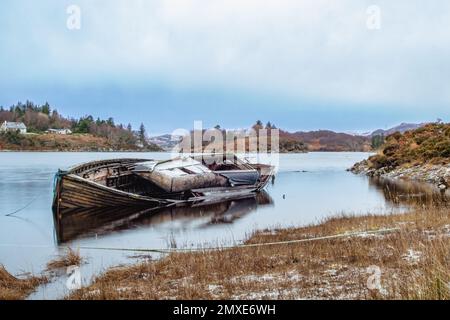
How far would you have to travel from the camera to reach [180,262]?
12.8m

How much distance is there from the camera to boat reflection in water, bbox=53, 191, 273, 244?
80.5ft

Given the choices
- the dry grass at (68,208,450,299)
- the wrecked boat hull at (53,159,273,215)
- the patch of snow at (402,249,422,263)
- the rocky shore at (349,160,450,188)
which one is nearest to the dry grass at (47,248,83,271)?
the dry grass at (68,208,450,299)

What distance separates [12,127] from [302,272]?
179 metres

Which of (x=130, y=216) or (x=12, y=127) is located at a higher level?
(x=12, y=127)

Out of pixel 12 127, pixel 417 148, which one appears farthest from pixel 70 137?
pixel 417 148

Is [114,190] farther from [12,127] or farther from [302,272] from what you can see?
[12,127]

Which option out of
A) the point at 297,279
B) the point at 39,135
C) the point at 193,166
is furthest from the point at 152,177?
the point at 39,135

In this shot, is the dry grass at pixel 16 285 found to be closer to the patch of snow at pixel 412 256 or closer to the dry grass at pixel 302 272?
the dry grass at pixel 302 272

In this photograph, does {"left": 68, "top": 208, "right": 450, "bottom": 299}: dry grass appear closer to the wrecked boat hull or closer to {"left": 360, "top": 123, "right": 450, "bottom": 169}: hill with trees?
the wrecked boat hull

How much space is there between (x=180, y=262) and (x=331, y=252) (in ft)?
14.4

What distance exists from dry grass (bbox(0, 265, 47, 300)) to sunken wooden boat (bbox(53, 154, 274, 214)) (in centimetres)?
1849

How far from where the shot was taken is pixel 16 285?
1164cm

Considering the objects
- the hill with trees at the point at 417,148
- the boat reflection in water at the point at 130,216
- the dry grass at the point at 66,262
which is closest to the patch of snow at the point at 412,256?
the dry grass at the point at 66,262
